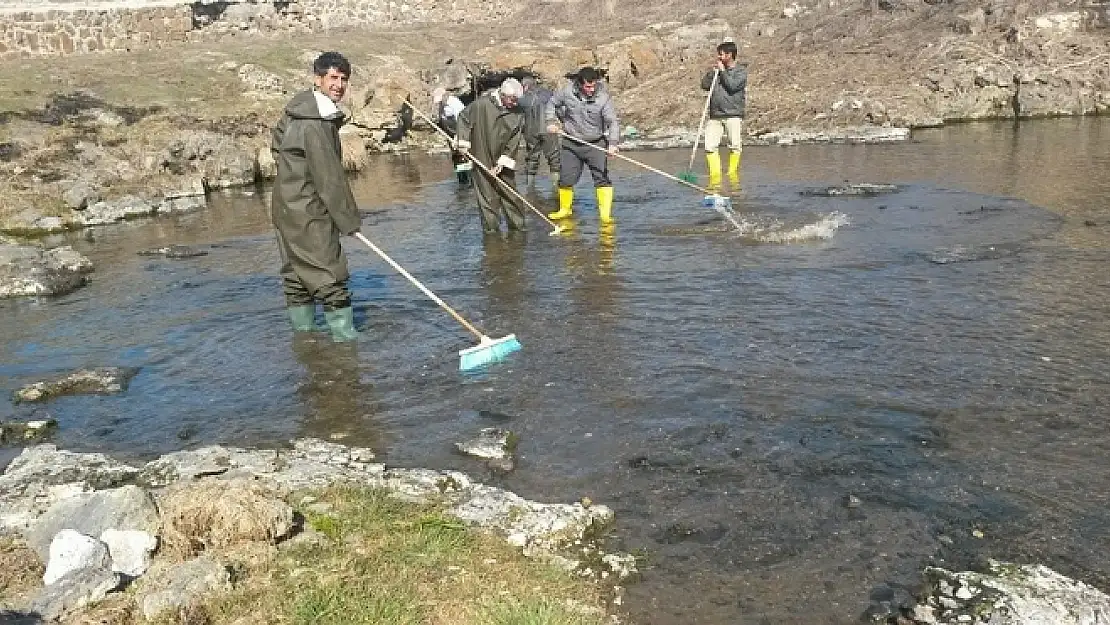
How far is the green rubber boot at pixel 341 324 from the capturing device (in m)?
7.64

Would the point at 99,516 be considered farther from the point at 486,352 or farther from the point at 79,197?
the point at 79,197

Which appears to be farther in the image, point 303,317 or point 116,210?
point 116,210

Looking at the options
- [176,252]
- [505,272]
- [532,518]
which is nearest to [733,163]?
[505,272]

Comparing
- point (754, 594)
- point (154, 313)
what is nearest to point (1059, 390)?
point (754, 594)

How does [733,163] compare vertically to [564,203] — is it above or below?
above

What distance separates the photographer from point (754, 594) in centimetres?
381

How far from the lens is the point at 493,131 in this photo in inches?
467

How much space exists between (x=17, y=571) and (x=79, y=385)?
11.6 ft

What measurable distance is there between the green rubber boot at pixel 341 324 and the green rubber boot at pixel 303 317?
1.16 ft

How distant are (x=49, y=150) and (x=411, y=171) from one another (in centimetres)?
792

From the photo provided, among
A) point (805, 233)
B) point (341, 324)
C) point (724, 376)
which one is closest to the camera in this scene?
point (724, 376)

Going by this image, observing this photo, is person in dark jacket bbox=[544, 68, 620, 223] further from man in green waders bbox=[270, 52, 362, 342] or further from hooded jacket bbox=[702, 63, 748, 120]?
man in green waders bbox=[270, 52, 362, 342]

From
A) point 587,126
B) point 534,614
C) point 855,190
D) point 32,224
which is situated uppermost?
point 587,126

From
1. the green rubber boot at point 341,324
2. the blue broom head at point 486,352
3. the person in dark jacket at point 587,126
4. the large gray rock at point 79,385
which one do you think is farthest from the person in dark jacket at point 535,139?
the large gray rock at point 79,385
